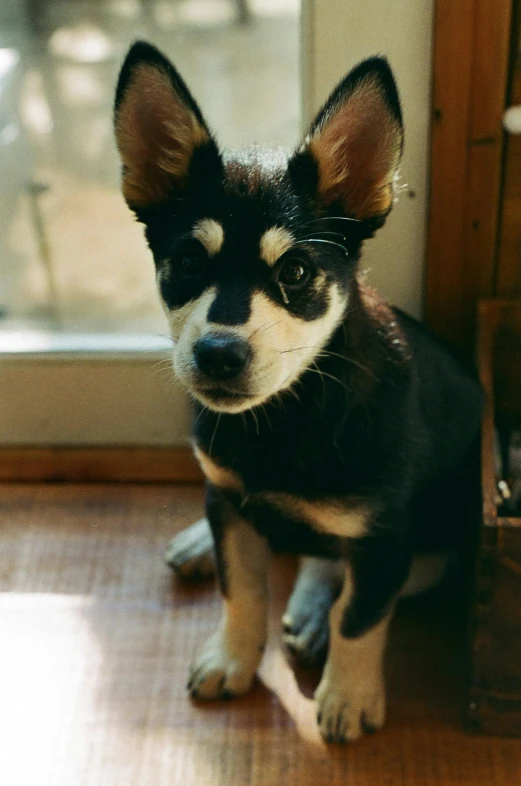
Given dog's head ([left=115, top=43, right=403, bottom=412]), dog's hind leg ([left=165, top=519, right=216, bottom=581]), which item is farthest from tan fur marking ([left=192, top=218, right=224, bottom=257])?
dog's hind leg ([left=165, top=519, right=216, bottom=581])

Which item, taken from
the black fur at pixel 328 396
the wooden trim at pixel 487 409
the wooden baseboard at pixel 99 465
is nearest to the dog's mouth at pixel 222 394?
the black fur at pixel 328 396

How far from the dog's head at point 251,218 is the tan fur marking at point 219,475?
0.65 feet

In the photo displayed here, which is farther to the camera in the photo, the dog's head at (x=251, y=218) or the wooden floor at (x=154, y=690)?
the wooden floor at (x=154, y=690)

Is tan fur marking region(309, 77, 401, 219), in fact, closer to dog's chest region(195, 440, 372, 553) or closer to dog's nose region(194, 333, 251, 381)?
dog's nose region(194, 333, 251, 381)

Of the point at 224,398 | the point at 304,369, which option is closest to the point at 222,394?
the point at 224,398

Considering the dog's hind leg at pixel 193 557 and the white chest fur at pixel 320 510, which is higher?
the white chest fur at pixel 320 510

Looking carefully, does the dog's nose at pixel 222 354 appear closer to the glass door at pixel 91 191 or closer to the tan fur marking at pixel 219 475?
the tan fur marking at pixel 219 475

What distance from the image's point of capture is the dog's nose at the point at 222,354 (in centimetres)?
126

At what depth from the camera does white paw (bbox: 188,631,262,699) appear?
67.8 inches

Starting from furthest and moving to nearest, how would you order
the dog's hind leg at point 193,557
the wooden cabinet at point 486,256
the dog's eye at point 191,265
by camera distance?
the dog's hind leg at point 193,557 < the wooden cabinet at point 486,256 < the dog's eye at point 191,265

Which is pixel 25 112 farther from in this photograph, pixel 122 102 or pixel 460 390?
pixel 460 390

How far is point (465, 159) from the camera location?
5.84ft

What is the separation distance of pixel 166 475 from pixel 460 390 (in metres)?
0.87

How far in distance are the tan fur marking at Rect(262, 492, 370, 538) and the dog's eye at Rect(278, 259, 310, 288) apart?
0.36 metres
